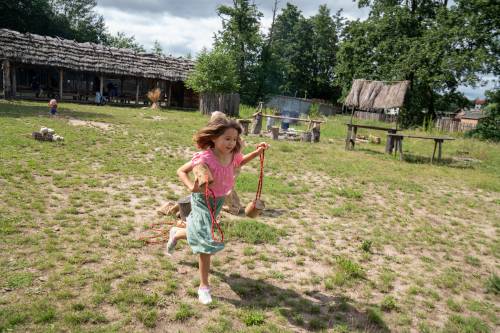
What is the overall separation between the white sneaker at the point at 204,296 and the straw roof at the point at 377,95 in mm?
12862

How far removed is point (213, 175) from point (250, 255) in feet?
5.12

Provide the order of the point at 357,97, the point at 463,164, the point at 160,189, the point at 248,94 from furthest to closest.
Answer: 1. the point at 248,94
2. the point at 357,97
3. the point at 463,164
4. the point at 160,189

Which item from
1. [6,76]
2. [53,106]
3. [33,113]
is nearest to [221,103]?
[53,106]

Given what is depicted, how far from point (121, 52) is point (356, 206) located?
1058 inches

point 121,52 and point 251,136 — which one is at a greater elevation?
point 121,52

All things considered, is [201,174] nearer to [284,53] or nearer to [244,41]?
[244,41]

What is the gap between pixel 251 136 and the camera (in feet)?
55.6

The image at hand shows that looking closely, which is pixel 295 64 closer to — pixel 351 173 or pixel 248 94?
pixel 248 94

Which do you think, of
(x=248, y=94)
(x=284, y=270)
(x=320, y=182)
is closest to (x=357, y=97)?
(x=320, y=182)

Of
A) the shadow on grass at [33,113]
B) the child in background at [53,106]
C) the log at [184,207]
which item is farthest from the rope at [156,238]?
the child in background at [53,106]

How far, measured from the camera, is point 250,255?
474 centimetres

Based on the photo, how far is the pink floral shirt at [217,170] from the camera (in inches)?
141

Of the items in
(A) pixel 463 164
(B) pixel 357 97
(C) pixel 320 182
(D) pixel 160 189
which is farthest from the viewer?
(B) pixel 357 97

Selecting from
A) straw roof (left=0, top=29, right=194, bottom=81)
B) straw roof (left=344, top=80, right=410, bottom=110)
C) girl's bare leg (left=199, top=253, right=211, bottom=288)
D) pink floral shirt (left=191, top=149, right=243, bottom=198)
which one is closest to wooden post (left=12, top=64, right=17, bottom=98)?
straw roof (left=0, top=29, right=194, bottom=81)
